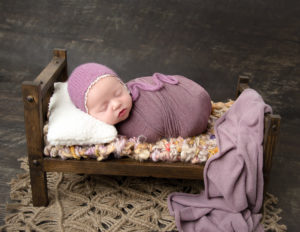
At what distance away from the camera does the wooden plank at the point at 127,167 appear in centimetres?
164

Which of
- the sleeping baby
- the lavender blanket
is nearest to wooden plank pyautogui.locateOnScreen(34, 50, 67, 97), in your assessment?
the sleeping baby

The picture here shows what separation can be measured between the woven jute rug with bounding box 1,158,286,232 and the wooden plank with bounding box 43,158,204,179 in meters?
0.19

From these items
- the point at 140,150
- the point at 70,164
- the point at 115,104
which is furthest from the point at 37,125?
the point at 140,150

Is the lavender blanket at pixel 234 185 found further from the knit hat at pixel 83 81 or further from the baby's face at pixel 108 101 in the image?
the knit hat at pixel 83 81

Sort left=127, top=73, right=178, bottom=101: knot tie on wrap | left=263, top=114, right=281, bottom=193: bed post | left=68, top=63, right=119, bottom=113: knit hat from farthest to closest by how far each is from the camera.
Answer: left=127, top=73, right=178, bottom=101: knot tie on wrap → left=68, top=63, right=119, bottom=113: knit hat → left=263, top=114, right=281, bottom=193: bed post

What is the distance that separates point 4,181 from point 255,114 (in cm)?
119

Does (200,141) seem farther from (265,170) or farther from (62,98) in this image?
(62,98)

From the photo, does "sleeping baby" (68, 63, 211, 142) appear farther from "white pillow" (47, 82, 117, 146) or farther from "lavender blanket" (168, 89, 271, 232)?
"lavender blanket" (168, 89, 271, 232)

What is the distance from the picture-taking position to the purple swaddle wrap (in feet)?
5.66

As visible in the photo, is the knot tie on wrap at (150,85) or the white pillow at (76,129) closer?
the white pillow at (76,129)

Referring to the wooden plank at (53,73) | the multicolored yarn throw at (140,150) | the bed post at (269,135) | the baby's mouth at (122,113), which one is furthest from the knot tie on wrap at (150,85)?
the bed post at (269,135)

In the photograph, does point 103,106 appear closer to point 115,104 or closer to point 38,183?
point 115,104

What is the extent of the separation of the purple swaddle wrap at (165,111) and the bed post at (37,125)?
35 centimetres

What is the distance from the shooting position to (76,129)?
5.19 ft
